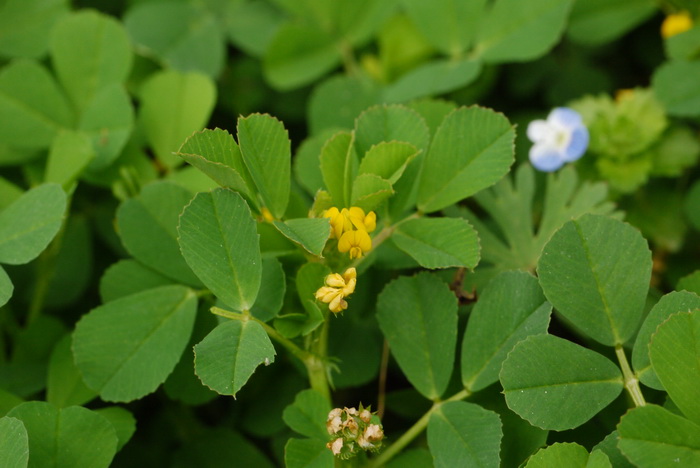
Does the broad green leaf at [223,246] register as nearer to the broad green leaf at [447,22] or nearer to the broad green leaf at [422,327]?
the broad green leaf at [422,327]

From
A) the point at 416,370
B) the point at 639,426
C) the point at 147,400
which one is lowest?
the point at 147,400

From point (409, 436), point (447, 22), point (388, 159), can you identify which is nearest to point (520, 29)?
point (447, 22)

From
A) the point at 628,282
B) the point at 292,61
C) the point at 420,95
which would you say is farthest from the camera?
the point at 292,61

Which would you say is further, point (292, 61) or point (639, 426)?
point (292, 61)

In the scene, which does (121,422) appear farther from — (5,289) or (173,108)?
(173,108)

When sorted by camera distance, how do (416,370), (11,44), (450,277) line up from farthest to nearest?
(11,44)
(450,277)
(416,370)

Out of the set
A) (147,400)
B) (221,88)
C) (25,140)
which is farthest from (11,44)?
(147,400)

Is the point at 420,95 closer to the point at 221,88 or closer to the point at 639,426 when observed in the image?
the point at 221,88
